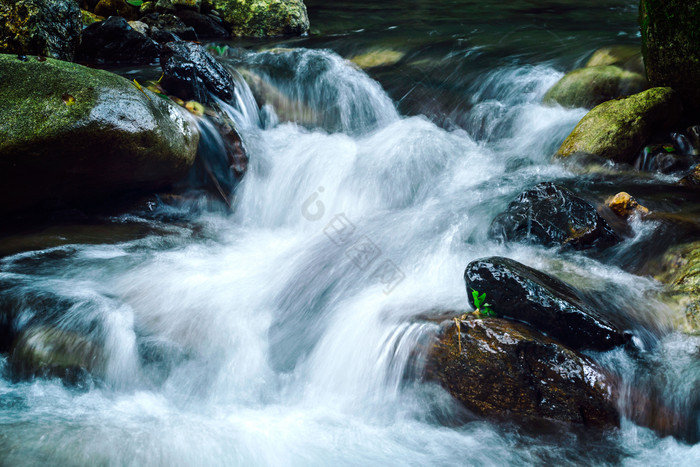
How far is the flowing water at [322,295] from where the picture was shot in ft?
10.2

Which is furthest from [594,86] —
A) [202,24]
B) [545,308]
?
[202,24]

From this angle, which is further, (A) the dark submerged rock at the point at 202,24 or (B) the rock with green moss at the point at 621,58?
(A) the dark submerged rock at the point at 202,24

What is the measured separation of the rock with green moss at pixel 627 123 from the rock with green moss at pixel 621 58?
3.55 feet

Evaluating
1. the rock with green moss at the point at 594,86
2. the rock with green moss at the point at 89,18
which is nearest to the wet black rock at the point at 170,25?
the rock with green moss at the point at 89,18

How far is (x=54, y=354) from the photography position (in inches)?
138

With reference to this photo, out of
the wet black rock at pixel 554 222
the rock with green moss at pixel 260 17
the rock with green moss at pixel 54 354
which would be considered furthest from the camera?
the rock with green moss at pixel 260 17

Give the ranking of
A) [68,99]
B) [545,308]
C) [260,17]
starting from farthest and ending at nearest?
[260,17] < [68,99] < [545,308]

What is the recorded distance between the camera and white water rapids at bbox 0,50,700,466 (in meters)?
3.06

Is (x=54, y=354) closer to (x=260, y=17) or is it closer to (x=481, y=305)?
(x=481, y=305)

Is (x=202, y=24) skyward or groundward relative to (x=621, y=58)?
skyward

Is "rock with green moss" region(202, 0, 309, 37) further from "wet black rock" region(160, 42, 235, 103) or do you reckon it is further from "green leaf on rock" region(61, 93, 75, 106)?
"green leaf on rock" region(61, 93, 75, 106)

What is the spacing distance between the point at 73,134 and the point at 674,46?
6643 mm

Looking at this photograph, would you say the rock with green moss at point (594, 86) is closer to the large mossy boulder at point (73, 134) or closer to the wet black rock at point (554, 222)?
the wet black rock at point (554, 222)

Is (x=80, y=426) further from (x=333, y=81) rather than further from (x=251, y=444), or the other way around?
(x=333, y=81)
